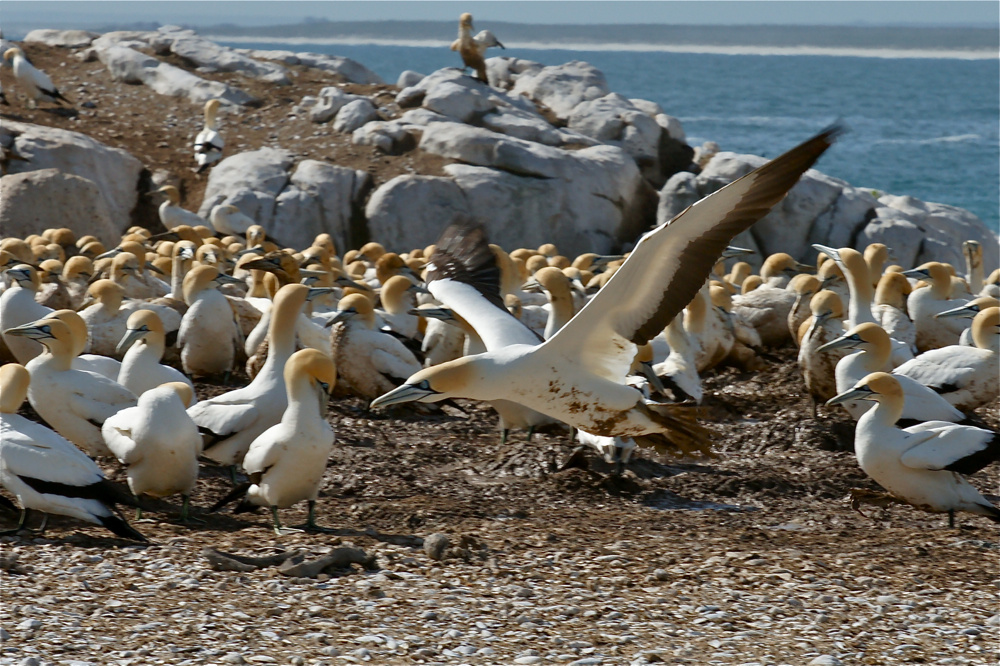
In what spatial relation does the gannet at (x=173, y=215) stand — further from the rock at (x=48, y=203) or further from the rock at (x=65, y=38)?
the rock at (x=65, y=38)

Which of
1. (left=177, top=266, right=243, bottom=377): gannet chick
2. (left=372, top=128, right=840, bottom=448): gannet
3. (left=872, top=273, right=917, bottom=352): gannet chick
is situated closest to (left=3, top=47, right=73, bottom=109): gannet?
(left=177, top=266, right=243, bottom=377): gannet chick

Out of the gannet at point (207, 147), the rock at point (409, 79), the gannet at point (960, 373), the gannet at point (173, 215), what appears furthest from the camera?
the rock at point (409, 79)

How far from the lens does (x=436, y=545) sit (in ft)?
15.4

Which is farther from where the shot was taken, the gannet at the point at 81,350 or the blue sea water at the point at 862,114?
the blue sea water at the point at 862,114

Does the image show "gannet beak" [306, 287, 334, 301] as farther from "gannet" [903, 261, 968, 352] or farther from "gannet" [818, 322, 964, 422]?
"gannet" [903, 261, 968, 352]

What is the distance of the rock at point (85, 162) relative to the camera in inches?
600

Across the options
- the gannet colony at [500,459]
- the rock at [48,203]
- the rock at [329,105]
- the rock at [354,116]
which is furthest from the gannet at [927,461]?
the rock at [329,105]

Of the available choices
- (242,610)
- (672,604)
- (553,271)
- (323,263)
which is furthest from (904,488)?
(323,263)

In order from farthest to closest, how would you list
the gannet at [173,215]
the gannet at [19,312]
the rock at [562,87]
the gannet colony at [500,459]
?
the rock at [562,87], the gannet at [173,215], the gannet at [19,312], the gannet colony at [500,459]

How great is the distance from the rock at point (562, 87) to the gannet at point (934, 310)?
36.0 feet

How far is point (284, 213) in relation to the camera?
1578 centimetres

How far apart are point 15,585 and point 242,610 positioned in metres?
0.84

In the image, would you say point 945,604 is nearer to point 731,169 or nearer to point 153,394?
point 153,394

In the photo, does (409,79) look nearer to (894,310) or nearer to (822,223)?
(822,223)
